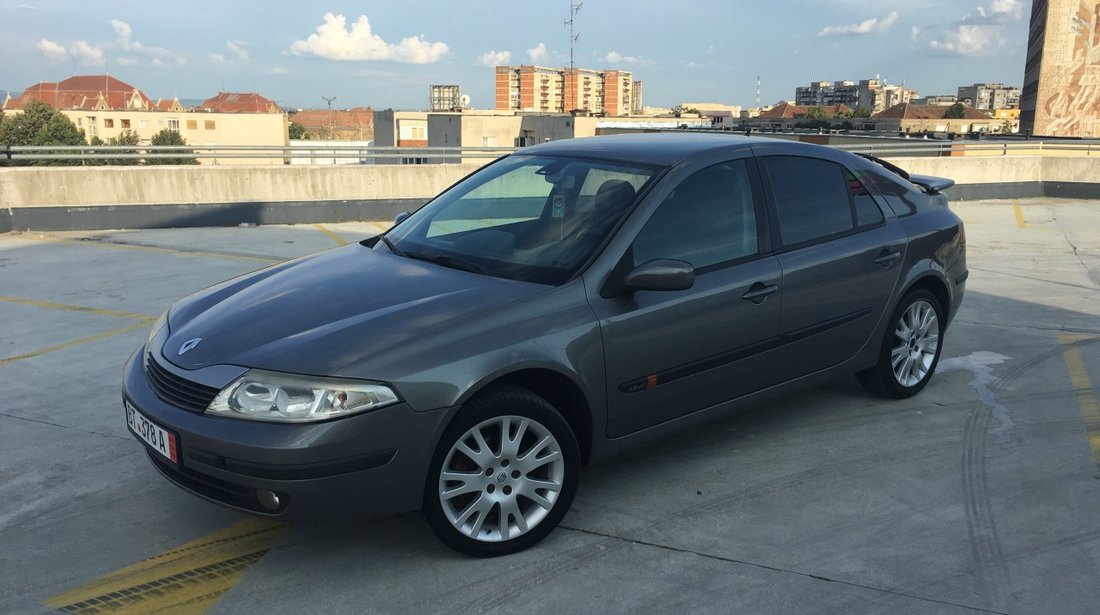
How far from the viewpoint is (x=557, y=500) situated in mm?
3500

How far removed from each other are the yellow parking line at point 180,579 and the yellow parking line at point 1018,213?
13.0 metres

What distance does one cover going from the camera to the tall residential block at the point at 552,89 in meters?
153

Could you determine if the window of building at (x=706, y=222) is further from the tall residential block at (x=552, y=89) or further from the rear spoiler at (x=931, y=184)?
the tall residential block at (x=552, y=89)

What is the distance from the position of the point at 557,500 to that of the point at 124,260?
26.4 feet

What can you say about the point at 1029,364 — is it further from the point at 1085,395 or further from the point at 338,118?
the point at 338,118

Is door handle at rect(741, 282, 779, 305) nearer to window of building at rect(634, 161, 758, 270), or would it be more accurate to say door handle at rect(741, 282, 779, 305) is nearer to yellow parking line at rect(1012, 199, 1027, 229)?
window of building at rect(634, 161, 758, 270)

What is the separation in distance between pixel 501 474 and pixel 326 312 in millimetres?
946

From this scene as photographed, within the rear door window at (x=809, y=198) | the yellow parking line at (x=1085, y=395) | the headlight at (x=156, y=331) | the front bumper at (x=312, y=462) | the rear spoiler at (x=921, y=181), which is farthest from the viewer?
the rear spoiler at (x=921, y=181)

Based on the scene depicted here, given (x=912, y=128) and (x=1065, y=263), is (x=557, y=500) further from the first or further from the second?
(x=912, y=128)

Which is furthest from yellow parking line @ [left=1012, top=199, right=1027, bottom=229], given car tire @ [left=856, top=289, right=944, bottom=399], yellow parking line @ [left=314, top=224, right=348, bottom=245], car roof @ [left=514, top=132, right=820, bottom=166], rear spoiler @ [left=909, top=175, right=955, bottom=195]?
car roof @ [left=514, top=132, right=820, bottom=166]

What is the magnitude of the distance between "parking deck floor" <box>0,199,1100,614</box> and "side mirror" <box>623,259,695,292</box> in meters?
1.01

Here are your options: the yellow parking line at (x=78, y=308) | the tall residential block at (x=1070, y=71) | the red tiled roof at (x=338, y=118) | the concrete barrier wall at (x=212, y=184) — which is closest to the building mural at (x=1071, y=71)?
the tall residential block at (x=1070, y=71)

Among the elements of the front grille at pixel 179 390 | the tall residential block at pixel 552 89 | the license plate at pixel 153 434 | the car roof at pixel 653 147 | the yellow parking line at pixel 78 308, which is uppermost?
the tall residential block at pixel 552 89

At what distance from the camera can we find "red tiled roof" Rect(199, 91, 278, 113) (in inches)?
4956
